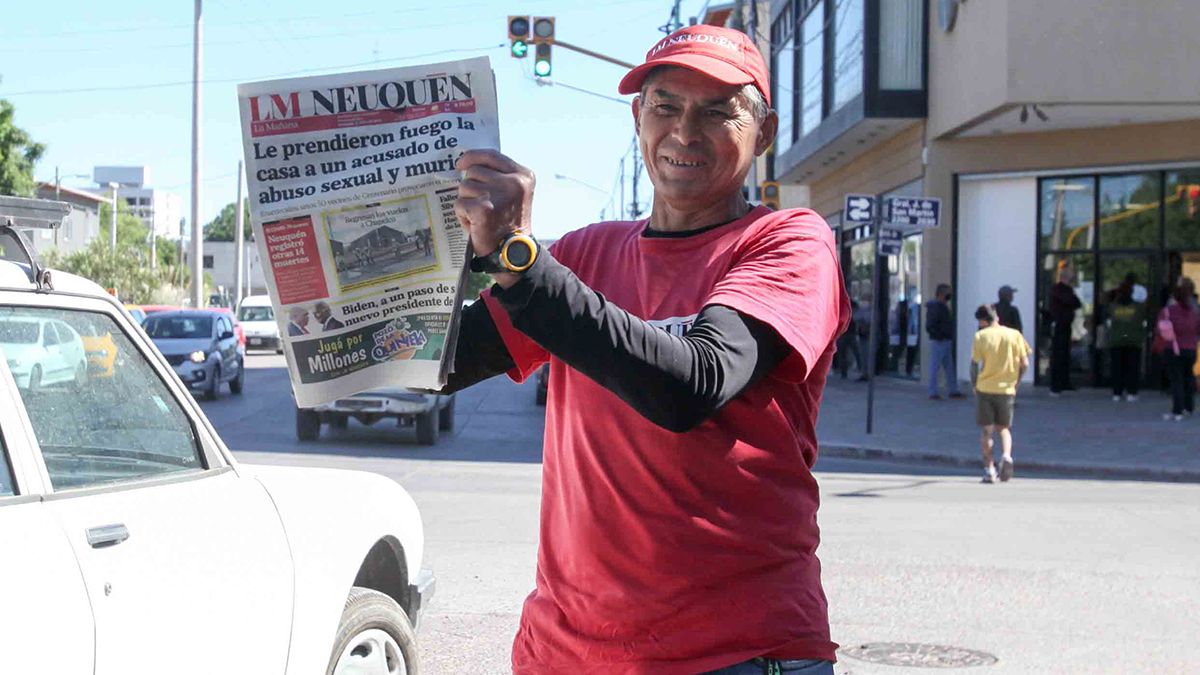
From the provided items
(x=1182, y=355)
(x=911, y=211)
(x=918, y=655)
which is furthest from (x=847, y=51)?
(x=918, y=655)

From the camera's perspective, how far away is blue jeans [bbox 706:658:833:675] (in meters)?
2.29

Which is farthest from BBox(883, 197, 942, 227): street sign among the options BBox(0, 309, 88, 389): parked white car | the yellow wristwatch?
the yellow wristwatch

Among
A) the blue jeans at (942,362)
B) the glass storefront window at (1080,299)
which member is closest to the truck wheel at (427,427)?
the blue jeans at (942,362)

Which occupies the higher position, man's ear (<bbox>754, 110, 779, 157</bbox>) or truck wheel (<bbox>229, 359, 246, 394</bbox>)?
man's ear (<bbox>754, 110, 779, 157</bbox>)

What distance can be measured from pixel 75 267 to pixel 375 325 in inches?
2295

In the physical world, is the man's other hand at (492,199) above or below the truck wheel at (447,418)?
above

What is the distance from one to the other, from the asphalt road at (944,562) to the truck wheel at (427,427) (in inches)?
40.9

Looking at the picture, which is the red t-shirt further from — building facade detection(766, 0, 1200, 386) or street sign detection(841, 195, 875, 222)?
building facade detection(766, 0, 1200, 386)

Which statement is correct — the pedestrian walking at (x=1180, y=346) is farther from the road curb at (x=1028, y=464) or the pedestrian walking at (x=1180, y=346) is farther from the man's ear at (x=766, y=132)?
the man's ear at (x=766, y=132)

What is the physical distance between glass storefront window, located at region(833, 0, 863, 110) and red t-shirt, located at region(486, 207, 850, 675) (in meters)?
25.0

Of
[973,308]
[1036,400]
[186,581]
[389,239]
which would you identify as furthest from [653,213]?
[973,308]

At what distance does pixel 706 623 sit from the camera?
229cm

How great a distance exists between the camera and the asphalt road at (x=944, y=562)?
22.0 feet

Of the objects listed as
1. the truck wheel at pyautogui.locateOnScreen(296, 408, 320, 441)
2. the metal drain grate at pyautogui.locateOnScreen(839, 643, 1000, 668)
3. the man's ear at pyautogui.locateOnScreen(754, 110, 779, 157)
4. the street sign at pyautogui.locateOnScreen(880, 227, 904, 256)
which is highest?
the street sign at pyautogui.locateOnScreen(880, 227, 904, 256)
